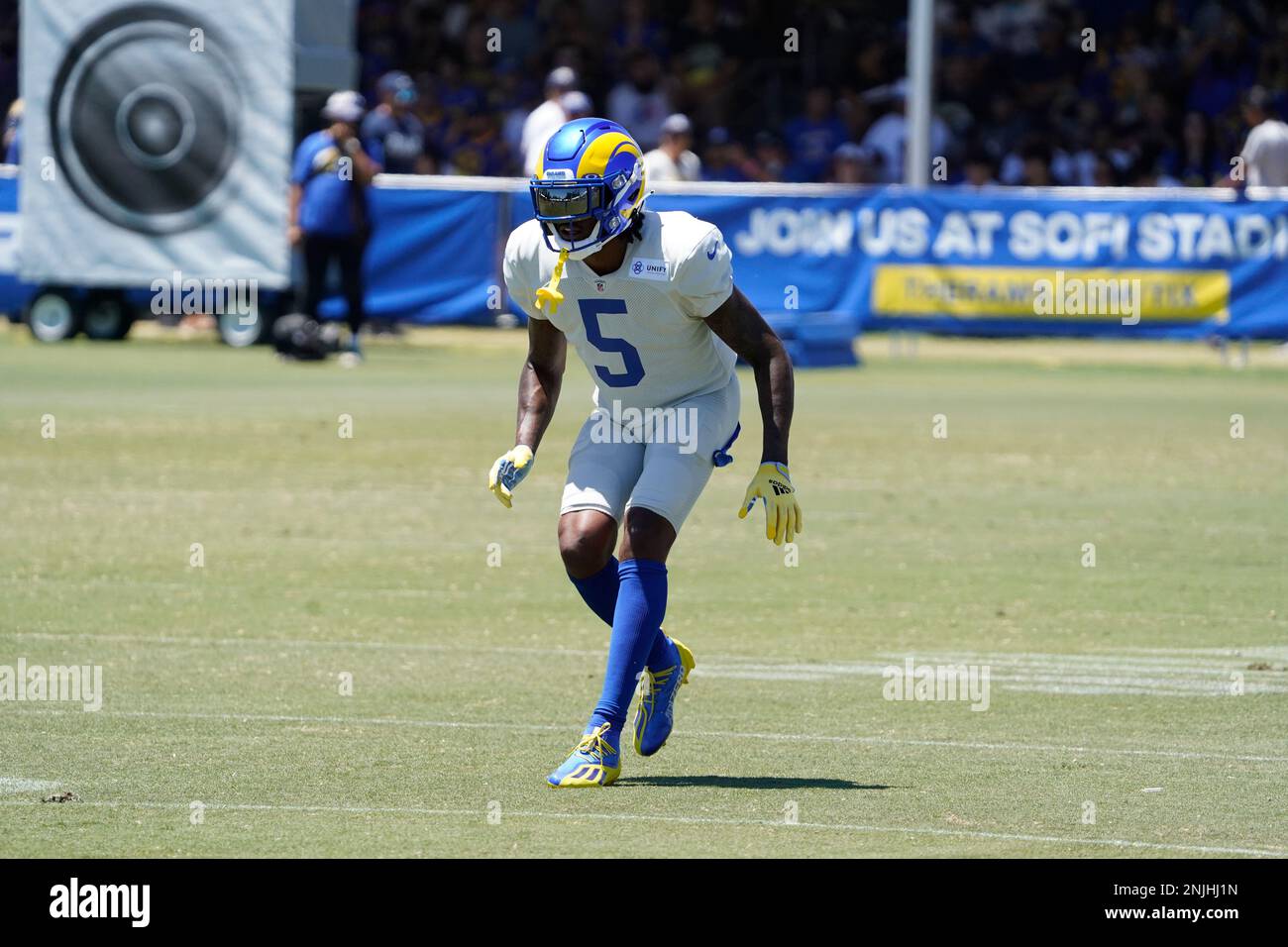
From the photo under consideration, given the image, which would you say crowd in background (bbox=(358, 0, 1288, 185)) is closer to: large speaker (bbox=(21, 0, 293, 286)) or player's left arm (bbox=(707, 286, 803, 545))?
large speaker (bbox=(21, 0, 293, 286))

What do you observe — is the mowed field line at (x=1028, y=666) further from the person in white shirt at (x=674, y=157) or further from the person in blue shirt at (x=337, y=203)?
the person in white shirt at (x=674, y=157)

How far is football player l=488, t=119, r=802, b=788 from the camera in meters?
7.62

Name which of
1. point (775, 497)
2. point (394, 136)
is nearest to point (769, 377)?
point (775, 497)

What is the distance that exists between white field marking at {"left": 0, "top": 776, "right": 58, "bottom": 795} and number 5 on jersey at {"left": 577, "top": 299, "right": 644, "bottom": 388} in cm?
223

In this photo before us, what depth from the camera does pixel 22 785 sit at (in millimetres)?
7199

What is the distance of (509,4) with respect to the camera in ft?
108

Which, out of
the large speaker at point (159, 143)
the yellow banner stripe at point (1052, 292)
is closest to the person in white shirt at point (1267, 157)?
the yellow banner stripe at point (1052, 292)

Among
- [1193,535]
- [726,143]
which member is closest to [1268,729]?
[1193,535]

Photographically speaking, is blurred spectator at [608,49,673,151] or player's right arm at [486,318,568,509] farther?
blurred spectator at [608,49,673,151]

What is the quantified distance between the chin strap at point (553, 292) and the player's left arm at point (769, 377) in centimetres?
50

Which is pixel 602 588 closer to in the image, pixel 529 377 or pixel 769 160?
pixel 529 377

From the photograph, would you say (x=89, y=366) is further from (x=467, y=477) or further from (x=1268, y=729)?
(x=1268, y=729)

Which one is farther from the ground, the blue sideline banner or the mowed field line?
the blue sideline banner

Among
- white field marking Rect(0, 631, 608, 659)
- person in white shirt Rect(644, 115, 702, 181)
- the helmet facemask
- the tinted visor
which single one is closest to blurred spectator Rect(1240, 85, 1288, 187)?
person in white shirt Rect(644, 115, 702, 181)
